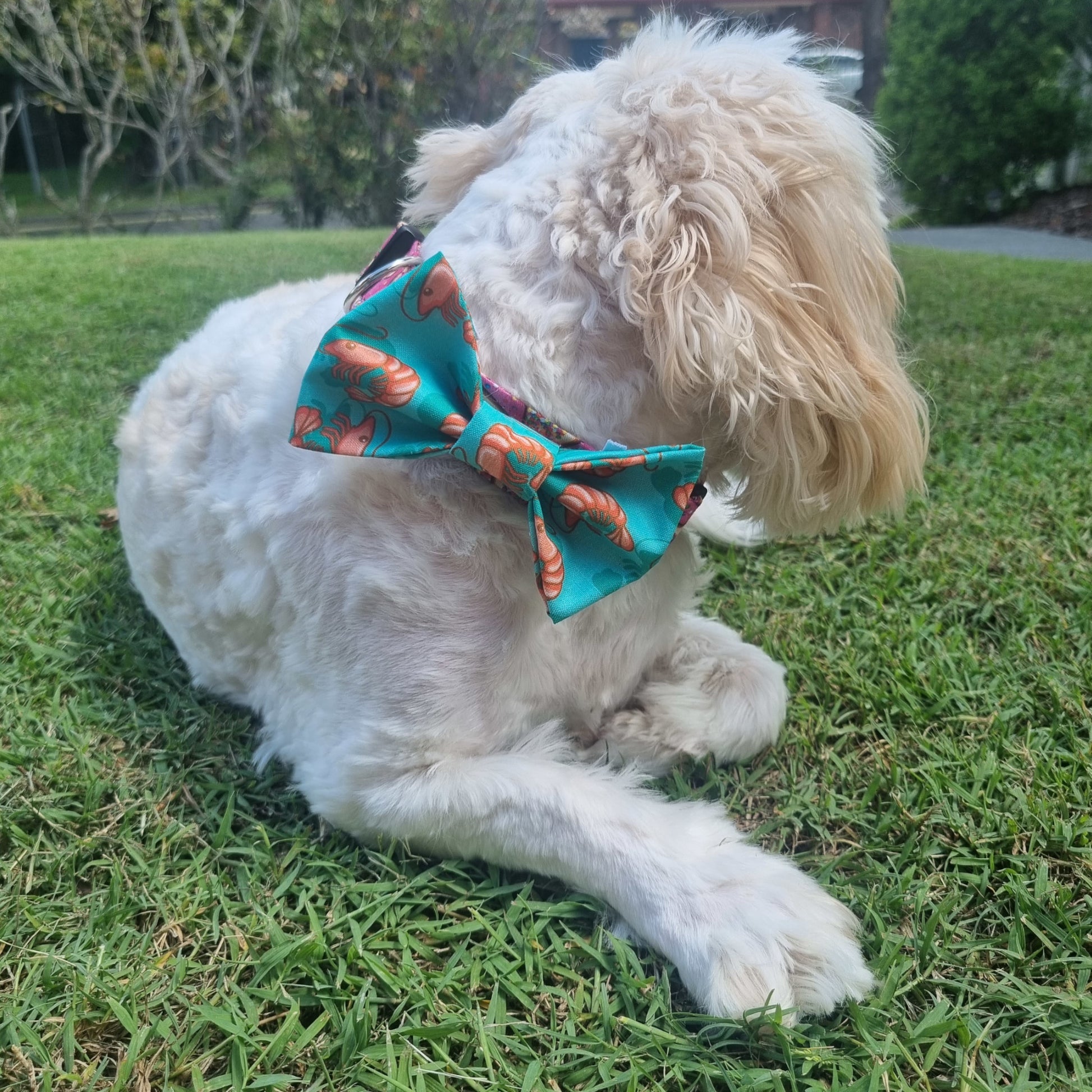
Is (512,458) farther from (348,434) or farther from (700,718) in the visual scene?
(700,718)

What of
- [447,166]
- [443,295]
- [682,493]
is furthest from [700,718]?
[447,166]

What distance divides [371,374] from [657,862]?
3.12 feet

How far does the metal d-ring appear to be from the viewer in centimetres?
162

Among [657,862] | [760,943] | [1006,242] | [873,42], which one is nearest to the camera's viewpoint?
[760,943]

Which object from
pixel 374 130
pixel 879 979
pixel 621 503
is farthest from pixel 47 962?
pixel 374 130

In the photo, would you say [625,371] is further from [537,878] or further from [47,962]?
[47,962]

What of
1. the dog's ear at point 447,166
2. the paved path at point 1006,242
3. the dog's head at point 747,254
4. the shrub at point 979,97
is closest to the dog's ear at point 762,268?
the dog's head at point 747,254

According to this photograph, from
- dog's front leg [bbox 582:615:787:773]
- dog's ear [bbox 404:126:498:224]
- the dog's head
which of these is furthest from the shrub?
→ dog's front leg [bbox 582:615:787:773]

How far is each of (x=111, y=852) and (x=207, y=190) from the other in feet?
48.6

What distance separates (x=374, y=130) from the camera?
35.8 feet

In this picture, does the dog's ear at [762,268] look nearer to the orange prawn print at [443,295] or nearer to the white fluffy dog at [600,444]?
the white fluffy dog at [600,444]

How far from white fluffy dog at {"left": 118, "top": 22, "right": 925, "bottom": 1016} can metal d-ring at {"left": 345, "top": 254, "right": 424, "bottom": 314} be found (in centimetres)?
7

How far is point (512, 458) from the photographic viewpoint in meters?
1.41

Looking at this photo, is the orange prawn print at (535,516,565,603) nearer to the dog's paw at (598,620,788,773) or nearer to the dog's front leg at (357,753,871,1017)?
the dog's front leg at (357,753,871,1017)
